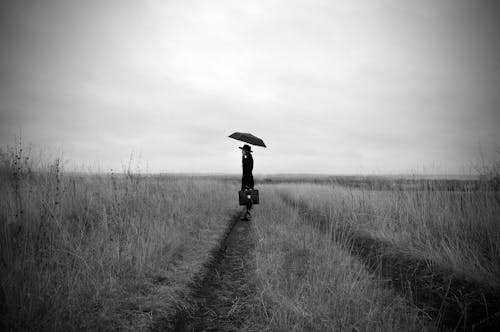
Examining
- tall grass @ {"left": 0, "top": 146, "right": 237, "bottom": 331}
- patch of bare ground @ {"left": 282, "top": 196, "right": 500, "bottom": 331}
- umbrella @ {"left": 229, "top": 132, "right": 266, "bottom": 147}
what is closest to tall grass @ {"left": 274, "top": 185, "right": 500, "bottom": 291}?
patch of bare ground @ {"left": 282, "top": 196, "right": 500, "bottom": 331}

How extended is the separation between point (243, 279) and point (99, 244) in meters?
2.35

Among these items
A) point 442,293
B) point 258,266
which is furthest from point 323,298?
point 442,293

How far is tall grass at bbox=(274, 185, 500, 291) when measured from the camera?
3297 mm

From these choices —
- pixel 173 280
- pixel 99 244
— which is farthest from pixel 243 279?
pixel 99 244

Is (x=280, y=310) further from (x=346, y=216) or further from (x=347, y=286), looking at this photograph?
(x=346, y=216)

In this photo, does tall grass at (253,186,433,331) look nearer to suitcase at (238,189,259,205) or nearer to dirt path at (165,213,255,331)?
dirt path at (165,213,255,331)

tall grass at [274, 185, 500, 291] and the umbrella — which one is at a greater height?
the umbrella

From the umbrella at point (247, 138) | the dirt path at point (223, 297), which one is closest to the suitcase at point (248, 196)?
the umbrella at point (247, 138)

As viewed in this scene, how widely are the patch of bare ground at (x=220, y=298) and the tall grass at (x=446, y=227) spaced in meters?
2.21

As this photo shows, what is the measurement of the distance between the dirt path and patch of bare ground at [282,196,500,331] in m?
1.94

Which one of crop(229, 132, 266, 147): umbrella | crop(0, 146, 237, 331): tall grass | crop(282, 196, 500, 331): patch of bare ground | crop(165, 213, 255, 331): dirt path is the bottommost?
crop(165, 213, 255, 331): dirt path

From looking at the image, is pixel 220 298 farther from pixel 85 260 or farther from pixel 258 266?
pixel 85 260

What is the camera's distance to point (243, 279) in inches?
138

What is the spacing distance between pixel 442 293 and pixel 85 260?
485cm
